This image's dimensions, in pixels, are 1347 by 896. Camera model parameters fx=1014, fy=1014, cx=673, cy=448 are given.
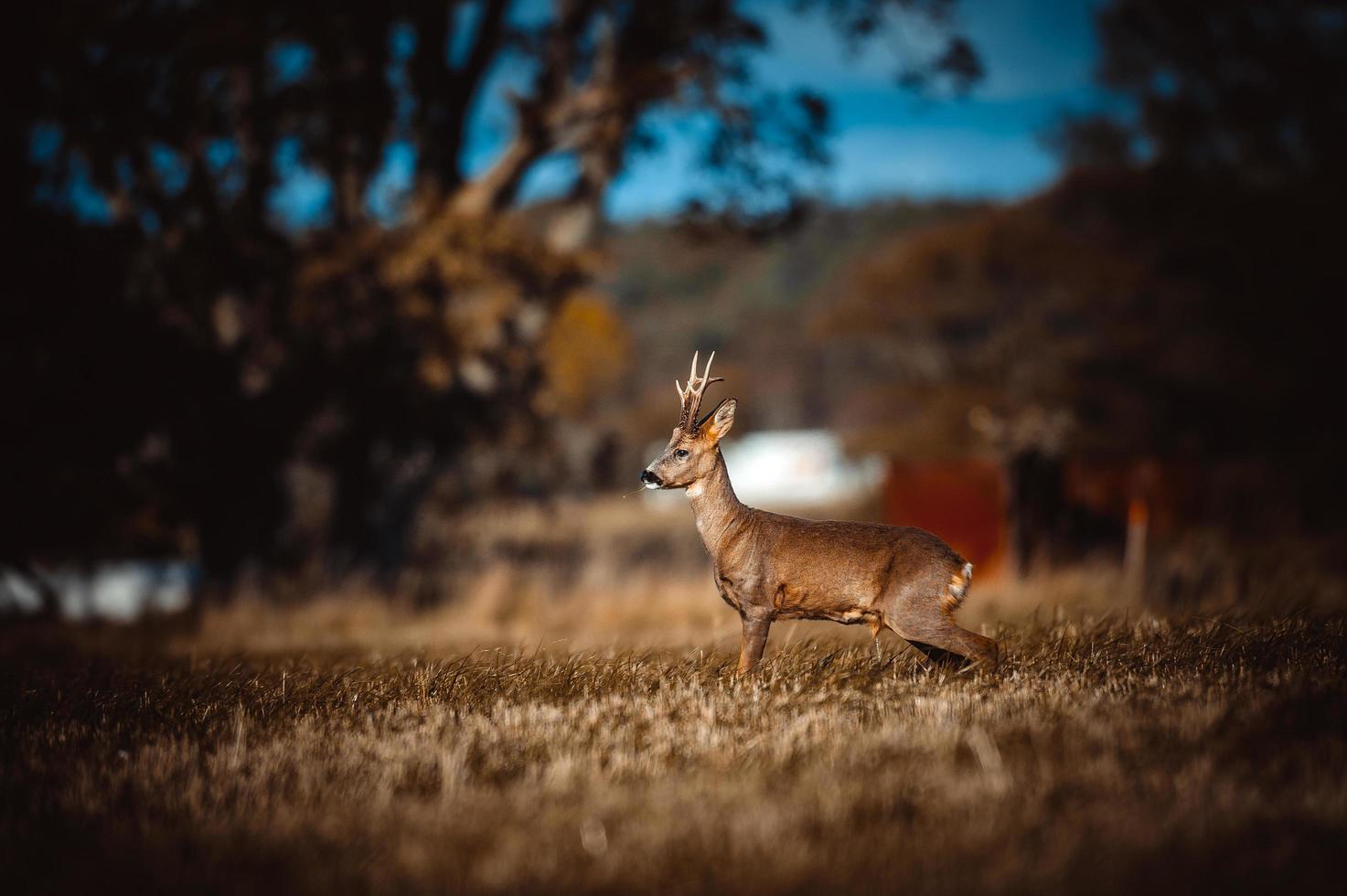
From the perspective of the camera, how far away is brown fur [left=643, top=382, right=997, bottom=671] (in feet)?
13.9

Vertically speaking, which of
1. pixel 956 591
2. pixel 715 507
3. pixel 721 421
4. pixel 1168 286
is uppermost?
pixel 1168 286

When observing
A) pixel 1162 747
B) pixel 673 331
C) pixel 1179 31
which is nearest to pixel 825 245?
pixel 673 331

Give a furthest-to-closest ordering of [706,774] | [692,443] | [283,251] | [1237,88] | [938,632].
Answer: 1. [1237,88]
2. [283,251]
3. [692,443]
4. [938,632]
5. [706,774]

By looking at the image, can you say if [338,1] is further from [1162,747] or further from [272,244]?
[1162,747]

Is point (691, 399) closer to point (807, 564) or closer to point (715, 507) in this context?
point (715, 507)

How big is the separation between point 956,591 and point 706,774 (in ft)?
5.08

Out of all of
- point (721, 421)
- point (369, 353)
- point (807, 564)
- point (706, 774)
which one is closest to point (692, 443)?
point (721, 421)

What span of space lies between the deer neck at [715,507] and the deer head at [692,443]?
38 mm

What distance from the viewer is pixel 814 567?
4367mm

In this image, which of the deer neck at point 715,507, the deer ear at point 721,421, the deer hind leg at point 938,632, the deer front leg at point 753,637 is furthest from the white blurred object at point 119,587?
the deer hind leg at point 938,632

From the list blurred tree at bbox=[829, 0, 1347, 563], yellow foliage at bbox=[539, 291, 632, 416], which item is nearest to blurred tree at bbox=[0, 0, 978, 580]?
blurred tree at bbox=[829, 0, 1347, 563]

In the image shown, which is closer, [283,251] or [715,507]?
[715,507]

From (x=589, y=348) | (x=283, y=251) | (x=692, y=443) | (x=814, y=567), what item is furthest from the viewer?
(x=589, y=348)

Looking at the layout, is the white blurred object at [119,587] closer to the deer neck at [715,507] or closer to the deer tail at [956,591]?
the deer neck at [715,507]
